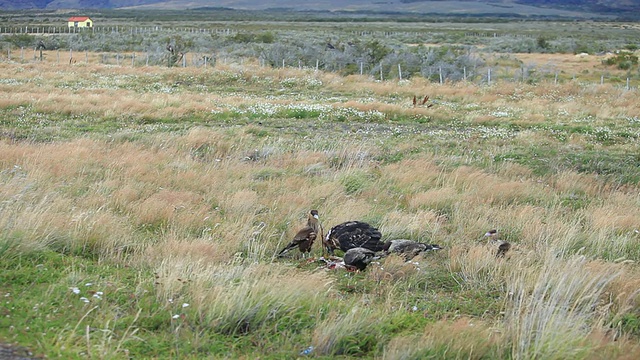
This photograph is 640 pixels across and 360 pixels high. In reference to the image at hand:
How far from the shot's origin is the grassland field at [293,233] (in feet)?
14.3

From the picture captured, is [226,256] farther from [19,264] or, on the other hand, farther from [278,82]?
[278,82]

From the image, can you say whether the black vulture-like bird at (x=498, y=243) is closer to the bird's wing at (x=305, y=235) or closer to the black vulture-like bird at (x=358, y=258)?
the black vulture-like bird at (x=358, y=258)

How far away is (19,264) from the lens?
5215 mm

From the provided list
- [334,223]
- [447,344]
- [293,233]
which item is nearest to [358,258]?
[293,233]

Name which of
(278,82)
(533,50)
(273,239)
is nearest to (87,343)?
(273,239)

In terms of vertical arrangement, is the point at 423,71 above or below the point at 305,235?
above

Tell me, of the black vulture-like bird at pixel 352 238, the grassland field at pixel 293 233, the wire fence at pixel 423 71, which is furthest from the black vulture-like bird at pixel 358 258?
the wire fence at pixel 423 71

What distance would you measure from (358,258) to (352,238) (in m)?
0.62

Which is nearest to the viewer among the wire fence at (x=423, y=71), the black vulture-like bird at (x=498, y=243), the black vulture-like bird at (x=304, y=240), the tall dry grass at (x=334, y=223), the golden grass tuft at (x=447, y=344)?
the golden grass tuft at (x=447, y=344)

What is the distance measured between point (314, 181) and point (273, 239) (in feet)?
11.3

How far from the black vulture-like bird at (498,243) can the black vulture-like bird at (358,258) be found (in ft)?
4.65

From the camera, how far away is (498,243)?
6.86 m

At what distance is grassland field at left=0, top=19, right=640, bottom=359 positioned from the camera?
14.3 feet

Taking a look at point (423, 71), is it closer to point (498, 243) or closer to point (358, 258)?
point (498, 243)
